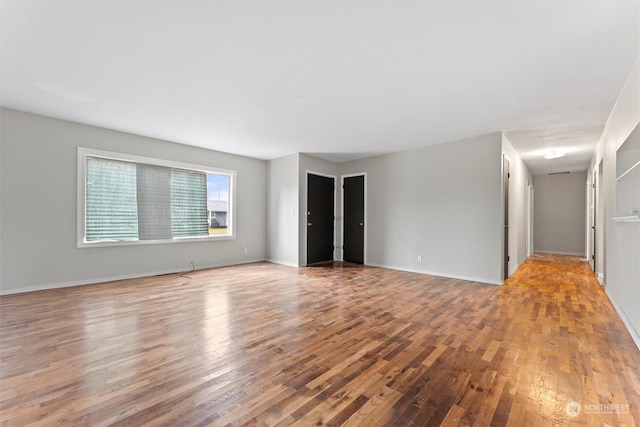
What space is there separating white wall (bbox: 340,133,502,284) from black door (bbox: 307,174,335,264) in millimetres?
1004

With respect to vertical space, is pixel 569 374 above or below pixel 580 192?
below

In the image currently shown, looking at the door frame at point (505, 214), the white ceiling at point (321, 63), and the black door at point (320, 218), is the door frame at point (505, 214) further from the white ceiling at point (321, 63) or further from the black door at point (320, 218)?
the black door at point (320, 218)

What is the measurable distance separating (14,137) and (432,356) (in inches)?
224

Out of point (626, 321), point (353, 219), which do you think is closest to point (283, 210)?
point (353, 219)

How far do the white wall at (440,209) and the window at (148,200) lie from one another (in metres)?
3.36

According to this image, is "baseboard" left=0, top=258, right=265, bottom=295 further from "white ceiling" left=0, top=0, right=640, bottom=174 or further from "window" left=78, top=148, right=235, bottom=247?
"white ceiling" left=0, top=0, right=640, bottom=174

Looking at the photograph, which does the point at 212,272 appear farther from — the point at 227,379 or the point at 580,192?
the point at 580,192

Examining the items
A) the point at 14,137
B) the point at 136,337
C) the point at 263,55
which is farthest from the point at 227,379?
the point at 14,137

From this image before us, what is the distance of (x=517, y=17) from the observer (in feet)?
6.31

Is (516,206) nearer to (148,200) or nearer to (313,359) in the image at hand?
(313,359)

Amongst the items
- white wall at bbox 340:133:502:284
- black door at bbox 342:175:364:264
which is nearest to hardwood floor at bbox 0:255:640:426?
white wall at bbox 340:133:502:284

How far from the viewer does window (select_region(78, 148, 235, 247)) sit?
4.42m

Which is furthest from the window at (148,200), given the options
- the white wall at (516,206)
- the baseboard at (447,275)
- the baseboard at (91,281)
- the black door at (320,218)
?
the white wall at (516,206)

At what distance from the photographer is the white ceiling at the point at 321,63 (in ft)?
6.29
